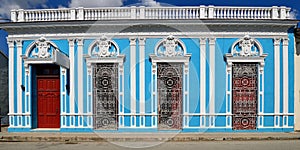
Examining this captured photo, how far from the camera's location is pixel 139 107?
10.3m

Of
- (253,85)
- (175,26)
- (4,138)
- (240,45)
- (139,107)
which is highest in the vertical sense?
(175,26)

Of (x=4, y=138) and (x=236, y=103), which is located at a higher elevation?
(x=236, y=103)

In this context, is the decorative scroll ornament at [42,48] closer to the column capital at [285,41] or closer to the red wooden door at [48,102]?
the red wooden door at [48,102]

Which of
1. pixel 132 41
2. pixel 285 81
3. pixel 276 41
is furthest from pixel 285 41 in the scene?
pixel 132 41

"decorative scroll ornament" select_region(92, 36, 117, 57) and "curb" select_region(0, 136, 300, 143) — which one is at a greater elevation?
"decorative scroll ornament" select_region(92, 36, 117, 57)

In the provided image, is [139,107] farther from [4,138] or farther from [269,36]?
[269,36]

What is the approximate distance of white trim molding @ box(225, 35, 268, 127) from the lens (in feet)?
33.6

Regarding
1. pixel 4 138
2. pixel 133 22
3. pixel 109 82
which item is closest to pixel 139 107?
pixel 109 82

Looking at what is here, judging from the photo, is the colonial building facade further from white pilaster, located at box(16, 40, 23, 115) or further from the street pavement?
the street pavement

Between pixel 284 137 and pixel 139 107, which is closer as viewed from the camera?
pixel 284 137

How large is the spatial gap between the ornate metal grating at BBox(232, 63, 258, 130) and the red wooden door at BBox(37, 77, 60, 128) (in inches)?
269

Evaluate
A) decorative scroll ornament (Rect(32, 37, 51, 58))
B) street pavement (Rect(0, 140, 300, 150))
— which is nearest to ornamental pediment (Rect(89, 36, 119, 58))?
decorative scroll ornament (Rect(32, 37, 51, 58))

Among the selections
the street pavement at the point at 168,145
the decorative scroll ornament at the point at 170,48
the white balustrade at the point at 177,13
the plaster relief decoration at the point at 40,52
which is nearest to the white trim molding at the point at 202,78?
the decorative scroll ornament at the point at 170,48

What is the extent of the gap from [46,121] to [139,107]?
378 centimetres
